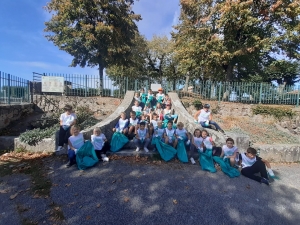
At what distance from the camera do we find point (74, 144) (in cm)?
470

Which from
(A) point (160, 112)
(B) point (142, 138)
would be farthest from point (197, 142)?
(A) point (160, 112)

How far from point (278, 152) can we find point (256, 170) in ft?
6.78

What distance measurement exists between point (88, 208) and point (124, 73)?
21.4 meters

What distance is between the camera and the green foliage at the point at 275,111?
30.9 feet

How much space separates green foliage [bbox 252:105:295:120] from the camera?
30.9 feet

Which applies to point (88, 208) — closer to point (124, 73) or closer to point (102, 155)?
point (102, 155)

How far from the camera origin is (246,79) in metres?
23.1

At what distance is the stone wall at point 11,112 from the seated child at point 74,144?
4.23 m

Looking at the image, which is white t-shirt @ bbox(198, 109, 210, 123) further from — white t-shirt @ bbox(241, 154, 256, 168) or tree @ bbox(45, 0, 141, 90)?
tree @ bbox(45, 0, 141, 90)

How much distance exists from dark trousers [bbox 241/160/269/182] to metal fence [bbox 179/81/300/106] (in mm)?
6709

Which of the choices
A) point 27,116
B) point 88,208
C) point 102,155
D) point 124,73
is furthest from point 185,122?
point 124,73

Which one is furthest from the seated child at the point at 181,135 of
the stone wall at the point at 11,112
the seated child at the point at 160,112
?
the stone wall at the point at 11,112

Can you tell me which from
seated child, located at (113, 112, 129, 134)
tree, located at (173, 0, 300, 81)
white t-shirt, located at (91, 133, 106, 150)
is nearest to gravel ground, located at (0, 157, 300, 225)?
white t-shirt, located at (91, 133, 106, 150)

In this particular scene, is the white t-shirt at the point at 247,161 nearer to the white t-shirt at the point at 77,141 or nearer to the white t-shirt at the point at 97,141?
the white t-shirt at the point at 97,141
